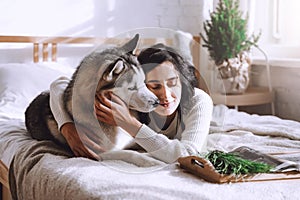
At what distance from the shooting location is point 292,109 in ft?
9.98

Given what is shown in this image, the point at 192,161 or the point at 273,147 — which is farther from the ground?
the point at 192,161

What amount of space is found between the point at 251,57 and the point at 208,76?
6.24 ft

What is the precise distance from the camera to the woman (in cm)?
136

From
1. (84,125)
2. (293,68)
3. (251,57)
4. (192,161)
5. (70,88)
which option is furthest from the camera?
(251,57)

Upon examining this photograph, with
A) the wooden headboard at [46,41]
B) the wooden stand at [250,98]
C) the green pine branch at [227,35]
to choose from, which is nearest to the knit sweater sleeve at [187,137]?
the wooden headboard at [46,41]

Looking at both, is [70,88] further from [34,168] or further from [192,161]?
[192,161]

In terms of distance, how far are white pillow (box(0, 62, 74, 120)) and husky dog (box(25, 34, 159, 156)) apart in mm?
867

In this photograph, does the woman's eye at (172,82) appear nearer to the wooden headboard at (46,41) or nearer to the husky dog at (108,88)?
the husky dog at (108,88)

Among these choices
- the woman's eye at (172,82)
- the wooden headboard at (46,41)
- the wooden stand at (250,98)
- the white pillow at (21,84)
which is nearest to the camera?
the woman's eye at (172,82)

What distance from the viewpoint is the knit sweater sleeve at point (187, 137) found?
1389 mm

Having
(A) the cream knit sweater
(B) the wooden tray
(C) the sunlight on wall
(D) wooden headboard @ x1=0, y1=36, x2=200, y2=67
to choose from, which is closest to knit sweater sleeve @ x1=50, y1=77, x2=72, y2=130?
(A) the cream knit sweater

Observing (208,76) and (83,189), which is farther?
(208,76)

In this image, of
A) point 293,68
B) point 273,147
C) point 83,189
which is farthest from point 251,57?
point 83,189

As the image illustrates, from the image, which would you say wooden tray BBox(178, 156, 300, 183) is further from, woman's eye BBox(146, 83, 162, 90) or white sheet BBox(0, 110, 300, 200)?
woman's eye BBox(146, 83, 162, 90)
